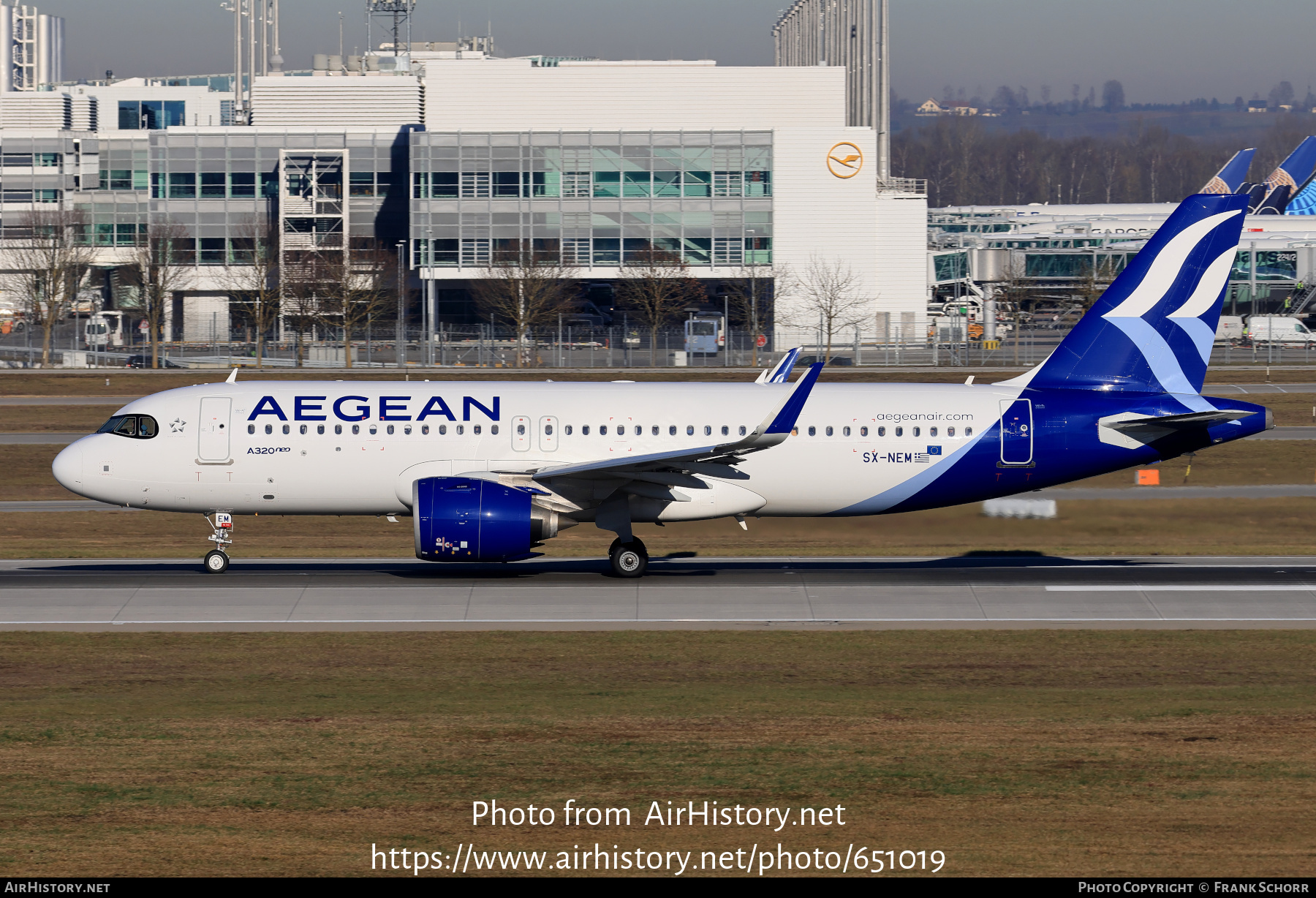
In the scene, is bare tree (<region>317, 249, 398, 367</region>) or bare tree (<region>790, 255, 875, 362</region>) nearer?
bare tree (<region>317, 249, 398, 367</region>)

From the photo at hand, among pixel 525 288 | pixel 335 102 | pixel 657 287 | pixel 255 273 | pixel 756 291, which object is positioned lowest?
pixel 525 288

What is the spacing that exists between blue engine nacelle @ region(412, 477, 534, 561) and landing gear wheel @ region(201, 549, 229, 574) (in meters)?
6.09

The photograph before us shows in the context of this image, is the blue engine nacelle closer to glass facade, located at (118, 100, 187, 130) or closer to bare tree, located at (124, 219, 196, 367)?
bare tree, located at (124, 219, 196, 367)

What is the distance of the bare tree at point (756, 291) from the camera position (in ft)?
384

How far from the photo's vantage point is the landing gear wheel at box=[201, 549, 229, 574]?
33.5 m

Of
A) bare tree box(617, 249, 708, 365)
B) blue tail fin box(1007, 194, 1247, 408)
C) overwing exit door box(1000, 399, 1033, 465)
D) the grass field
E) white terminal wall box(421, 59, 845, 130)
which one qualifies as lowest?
the grass field

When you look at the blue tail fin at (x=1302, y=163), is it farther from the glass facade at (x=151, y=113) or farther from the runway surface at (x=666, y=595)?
the glass facade at (x=151, y=113)

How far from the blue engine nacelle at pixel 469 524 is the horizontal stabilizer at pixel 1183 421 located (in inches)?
531

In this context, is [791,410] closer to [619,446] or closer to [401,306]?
[619,446]

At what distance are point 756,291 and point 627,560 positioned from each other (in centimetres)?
8904

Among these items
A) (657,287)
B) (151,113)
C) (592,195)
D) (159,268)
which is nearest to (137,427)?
(657,287)

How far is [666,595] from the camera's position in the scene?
1208 inches

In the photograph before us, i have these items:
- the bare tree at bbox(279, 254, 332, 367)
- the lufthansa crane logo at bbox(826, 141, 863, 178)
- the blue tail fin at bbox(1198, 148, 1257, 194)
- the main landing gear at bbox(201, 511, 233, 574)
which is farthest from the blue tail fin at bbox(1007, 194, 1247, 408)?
the lufthansa crane logo at bbox(826, 141, 863, 178)

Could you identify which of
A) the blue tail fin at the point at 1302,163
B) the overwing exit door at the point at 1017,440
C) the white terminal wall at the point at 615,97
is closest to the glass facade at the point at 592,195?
the white terminal wall at the point at 615,97
